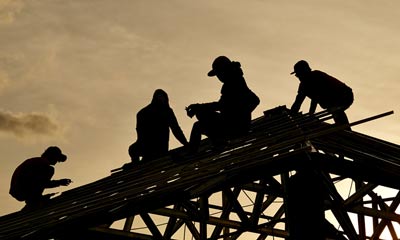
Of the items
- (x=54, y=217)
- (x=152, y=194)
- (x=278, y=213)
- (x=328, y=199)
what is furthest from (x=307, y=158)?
(x=278, y=213)

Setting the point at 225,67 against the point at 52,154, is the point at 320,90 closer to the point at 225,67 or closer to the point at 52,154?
the point at 225,67

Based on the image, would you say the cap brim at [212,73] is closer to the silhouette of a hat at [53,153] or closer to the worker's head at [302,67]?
the worker's head at [302,67]

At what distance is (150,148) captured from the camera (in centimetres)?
1694

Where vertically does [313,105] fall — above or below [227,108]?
above

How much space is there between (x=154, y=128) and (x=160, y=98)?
2.09 ft

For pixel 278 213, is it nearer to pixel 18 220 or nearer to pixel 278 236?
pixel 278 236

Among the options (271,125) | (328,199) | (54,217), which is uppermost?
(271,125)

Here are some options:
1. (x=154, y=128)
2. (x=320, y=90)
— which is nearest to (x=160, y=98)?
(x=154, y=128)

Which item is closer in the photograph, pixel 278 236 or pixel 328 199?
pixel 328 199

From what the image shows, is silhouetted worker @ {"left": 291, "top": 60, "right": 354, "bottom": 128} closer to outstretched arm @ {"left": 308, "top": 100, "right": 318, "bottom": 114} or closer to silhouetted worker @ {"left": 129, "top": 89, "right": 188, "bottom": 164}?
outstretched arm @ {"left": 308, "top": 100, "right": 318, "bottom": 114}

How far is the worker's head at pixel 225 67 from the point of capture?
1513cm

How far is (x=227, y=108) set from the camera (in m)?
15.2

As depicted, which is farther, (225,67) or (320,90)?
(320,90)

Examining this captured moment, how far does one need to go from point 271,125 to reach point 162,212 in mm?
2578
